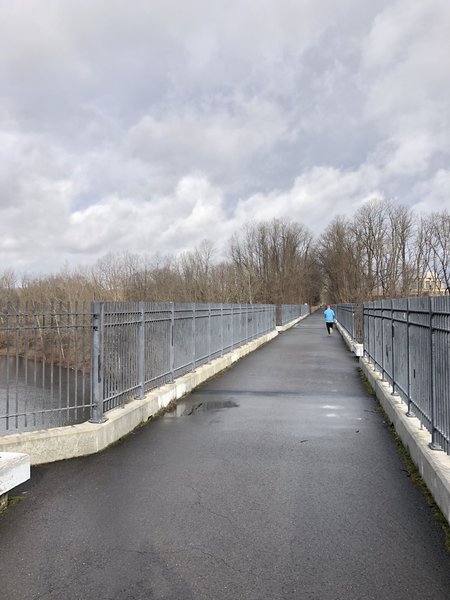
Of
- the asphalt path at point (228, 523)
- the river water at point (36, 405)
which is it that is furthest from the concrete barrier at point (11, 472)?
the river water at point (36, 405)

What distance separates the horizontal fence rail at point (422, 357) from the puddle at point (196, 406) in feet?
10.4

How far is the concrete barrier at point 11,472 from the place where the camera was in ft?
13.8

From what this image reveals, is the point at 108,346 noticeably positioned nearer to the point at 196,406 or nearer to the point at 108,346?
the point at 108,346

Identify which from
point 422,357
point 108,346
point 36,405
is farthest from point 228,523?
point 36,405

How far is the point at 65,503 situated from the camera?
14.5ft

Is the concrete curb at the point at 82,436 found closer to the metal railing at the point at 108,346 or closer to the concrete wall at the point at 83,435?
the concrete wall at the point at 83,435

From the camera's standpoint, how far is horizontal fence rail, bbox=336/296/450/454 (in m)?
4.62

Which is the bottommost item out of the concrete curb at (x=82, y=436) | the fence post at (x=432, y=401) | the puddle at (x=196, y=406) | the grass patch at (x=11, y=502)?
the puddle at (x=196, y=406)

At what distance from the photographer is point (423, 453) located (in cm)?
476

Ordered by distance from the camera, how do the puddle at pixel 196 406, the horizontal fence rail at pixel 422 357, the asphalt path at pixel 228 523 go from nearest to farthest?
the asphalt path at pixel 228 523, the horizontal fence rail at pixel 422 357, the puddle at pixel 196 406

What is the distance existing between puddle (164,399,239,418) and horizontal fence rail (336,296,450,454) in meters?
3.16

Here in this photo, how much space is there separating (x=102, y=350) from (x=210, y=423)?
2.30 metres

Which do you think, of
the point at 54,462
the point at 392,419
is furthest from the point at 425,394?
the point at 54,462

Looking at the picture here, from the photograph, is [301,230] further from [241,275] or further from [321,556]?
[321,556]
